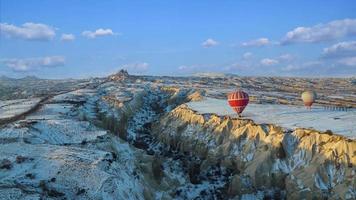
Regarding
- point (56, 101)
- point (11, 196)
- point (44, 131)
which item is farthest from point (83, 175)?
point (56, 101)

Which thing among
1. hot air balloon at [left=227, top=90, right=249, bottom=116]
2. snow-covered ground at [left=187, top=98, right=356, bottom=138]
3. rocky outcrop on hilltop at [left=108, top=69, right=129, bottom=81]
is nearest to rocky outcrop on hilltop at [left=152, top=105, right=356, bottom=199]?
hot air balloon at [left=227, top=90, right=249, bottom=116]

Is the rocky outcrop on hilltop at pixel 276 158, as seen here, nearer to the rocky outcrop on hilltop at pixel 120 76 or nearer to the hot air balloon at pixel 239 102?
the hot air balloon at pixel 239 102

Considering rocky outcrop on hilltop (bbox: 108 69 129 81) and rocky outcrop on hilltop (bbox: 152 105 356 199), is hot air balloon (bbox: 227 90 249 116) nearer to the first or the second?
rocky outcrop on hilltop (bbox: 152 105 356 199)

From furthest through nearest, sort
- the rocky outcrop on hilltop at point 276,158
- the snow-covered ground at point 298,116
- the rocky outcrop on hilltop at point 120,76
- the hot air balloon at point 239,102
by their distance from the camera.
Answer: the rocky outcrop on hilltop at point 120,76
the hot air balloon at point 239,102
the snow-covered ground at point 298,116
the rocky outcrop on hilltop at point 276,158

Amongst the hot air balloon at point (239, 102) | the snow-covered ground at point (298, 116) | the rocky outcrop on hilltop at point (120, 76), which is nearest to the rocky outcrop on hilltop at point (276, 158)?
the hot air balloon at point (239, 102)

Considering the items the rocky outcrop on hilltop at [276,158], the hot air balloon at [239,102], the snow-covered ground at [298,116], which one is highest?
the hot air balloon at [239,102]

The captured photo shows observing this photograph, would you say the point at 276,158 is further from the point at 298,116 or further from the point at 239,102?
the point at 239,102

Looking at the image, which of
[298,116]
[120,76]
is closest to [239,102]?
[298,116]
